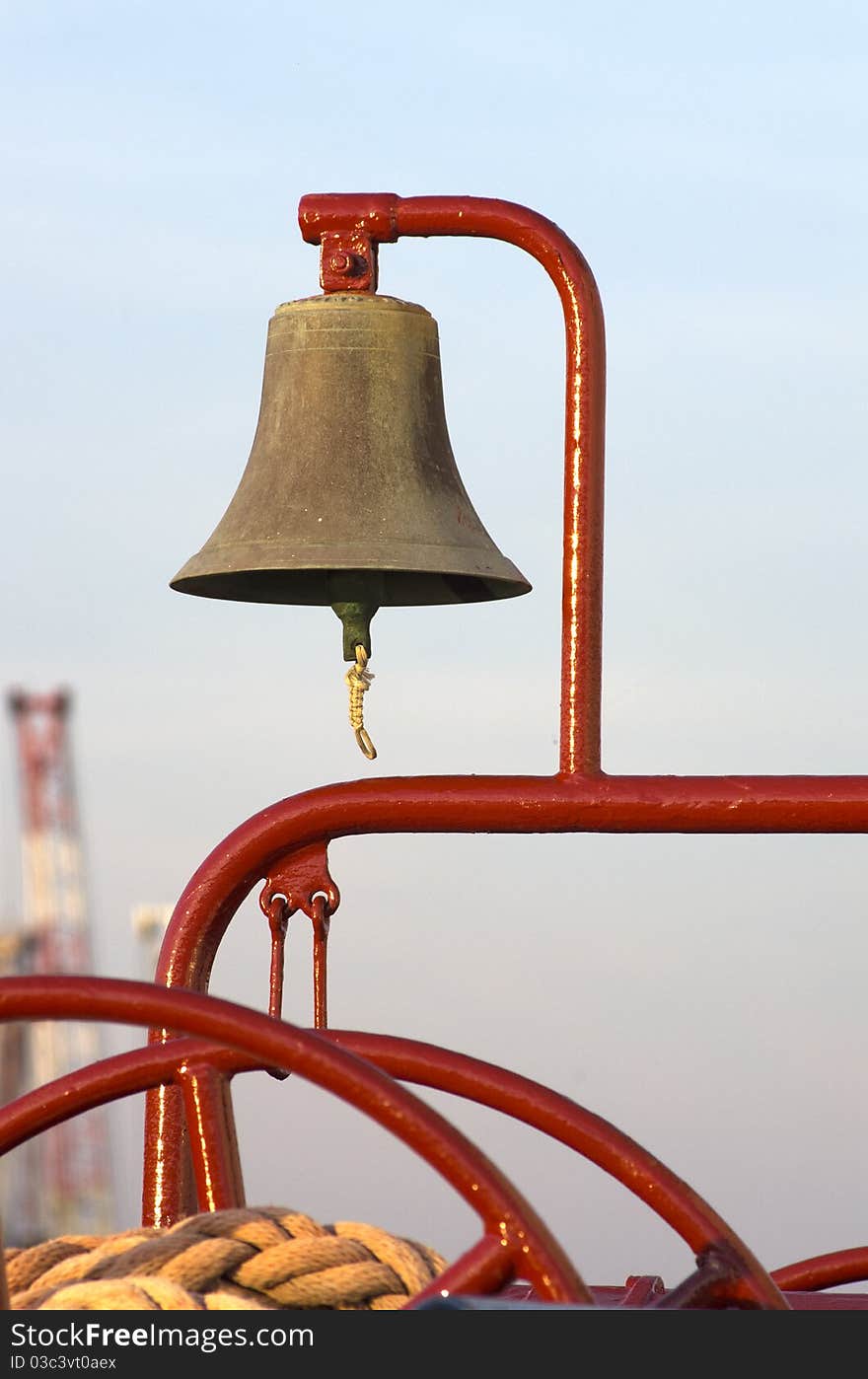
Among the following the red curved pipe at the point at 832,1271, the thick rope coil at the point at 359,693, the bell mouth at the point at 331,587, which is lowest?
the red curved pipe at the point at 832,1271

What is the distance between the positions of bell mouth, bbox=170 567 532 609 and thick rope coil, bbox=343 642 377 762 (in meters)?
0.16

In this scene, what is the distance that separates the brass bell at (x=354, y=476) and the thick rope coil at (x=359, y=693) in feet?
0.15

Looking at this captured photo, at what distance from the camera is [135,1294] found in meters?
2.35

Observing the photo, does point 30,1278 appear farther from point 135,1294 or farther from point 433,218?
point 433,218

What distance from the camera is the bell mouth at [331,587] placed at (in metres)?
4.96

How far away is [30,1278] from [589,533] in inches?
91.3

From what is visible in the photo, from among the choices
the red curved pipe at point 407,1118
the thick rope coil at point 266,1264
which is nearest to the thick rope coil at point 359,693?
the thick rope coil at point 266,1264

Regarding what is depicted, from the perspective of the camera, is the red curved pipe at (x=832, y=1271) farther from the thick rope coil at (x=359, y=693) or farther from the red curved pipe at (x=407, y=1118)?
the red curved pipe at (x=407, y=1118)

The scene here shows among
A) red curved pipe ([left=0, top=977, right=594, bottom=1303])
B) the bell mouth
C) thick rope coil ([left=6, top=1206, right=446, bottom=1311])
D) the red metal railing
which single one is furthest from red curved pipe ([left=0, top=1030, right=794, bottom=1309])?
the bell mouth

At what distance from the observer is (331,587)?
495 centimetres

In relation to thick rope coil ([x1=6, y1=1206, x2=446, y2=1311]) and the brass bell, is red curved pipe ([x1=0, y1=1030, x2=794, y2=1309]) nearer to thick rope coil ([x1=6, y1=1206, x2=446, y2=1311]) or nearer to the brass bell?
thick rope coil ([x1=6, y1=1206, x2=446, y2=1311])

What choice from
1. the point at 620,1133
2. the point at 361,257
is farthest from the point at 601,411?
the point at 620,1133

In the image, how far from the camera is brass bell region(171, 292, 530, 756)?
472 centimetres

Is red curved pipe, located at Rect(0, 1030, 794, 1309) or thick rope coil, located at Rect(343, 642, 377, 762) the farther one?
thick rope coil, located at Rect(343, 642, 377, 762)
